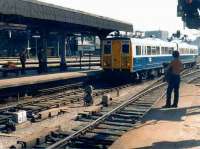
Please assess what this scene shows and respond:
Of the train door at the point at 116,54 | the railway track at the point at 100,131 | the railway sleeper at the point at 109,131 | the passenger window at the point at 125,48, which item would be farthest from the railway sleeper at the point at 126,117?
the train door at the point at 116,54

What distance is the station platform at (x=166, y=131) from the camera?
8.94 m

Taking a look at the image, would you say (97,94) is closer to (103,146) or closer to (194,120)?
(194,120)

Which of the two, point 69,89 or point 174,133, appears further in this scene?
point 69,89

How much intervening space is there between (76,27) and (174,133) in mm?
17297

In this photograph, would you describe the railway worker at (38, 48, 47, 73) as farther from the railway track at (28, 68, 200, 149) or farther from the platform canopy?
the railway track at (28, 68, 200, 149)

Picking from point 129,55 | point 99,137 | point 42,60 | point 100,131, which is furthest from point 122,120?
point 42,60

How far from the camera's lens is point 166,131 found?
10352mm

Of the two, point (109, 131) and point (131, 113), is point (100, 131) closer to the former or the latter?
point (109, 131)

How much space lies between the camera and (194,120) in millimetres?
11961

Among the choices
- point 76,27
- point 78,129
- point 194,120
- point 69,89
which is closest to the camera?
point 78,129

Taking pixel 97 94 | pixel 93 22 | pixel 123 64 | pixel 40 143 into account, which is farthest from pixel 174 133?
pixel 93 22

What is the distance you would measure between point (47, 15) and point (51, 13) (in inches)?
20.6

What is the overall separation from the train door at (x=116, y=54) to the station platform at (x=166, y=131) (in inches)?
401

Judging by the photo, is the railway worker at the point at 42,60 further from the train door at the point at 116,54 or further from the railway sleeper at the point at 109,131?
the railway sleeper at the point at 109,131
